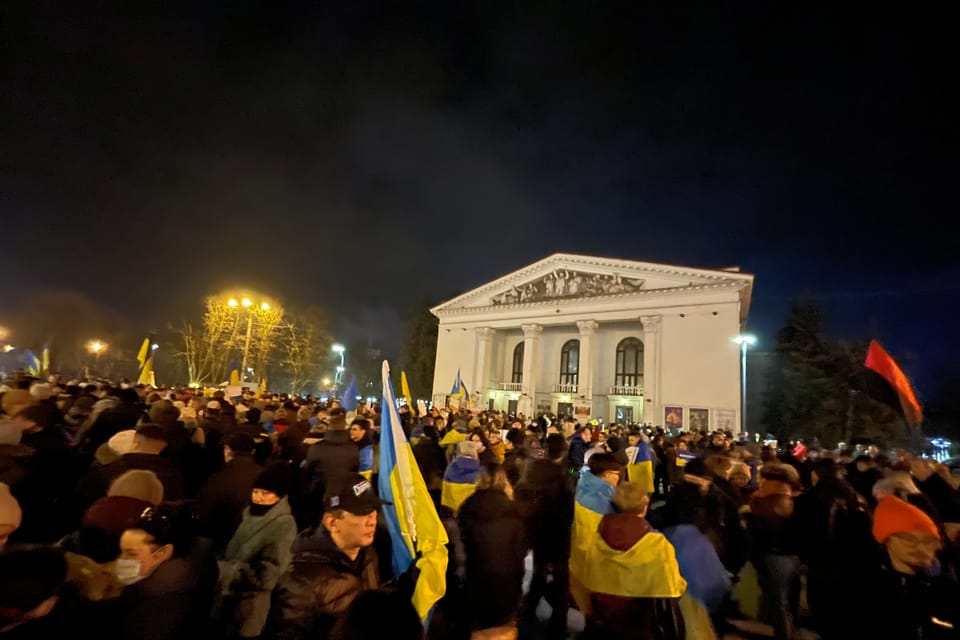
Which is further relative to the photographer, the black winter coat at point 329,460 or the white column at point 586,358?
the white column at point 586,358

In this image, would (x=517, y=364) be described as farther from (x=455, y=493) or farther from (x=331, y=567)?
(x=331, y=567)

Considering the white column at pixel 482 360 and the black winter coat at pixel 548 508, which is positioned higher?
the white column at pixel 482 360

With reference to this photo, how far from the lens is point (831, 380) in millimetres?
29484

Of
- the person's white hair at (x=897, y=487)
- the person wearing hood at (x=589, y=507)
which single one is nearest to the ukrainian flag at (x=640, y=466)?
the person's white hair at (x=897, y=487)

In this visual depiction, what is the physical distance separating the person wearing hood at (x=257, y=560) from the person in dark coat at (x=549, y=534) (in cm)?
220

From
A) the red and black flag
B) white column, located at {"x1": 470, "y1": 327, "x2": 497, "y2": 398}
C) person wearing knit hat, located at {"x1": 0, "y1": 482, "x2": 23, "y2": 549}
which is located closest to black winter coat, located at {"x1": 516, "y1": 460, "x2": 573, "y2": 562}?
person wearing knit hat, located at {"x1": 0, "y1": 482, "x2": 23, "y2": 549}

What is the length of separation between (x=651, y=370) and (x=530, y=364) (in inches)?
340

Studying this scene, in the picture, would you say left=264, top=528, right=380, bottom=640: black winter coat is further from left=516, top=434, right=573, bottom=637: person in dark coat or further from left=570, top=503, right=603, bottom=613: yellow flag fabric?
left=516, top=434, right=573, bottom=637: person in dark coat

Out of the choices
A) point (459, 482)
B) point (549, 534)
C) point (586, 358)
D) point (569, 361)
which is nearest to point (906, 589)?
point (549, 534)

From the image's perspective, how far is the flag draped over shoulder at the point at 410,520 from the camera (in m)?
2.85

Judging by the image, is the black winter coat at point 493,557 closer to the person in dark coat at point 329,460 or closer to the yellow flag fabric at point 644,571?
the yellow flag fabric at point 644,571

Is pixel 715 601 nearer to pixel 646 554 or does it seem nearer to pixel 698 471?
pixel 646 554

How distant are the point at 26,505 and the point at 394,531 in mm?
2821

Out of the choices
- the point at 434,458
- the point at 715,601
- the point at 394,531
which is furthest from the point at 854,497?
the point at 434,458
